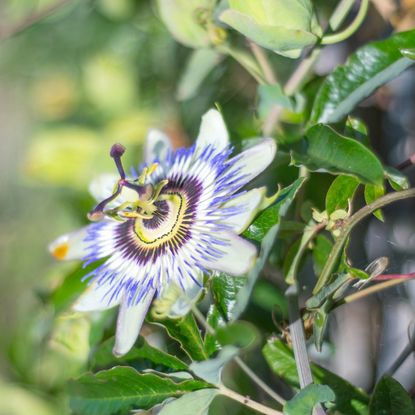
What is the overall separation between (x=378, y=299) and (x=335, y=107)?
448 millimetres

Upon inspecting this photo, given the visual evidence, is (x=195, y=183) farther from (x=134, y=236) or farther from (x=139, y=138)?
(x=139, y=138)

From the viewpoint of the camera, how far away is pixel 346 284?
77cm

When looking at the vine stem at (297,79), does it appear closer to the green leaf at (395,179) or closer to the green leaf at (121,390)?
the green leaf at (395,179)

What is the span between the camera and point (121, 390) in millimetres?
820

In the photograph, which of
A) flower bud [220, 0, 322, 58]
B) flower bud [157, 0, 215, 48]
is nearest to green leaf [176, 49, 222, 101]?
flower bud [157, 0, 215, 48]

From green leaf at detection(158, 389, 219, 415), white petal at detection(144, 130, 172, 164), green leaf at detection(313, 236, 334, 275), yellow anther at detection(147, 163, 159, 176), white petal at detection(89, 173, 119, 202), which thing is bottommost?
green leaf at detection(158, 389, 219, 415)

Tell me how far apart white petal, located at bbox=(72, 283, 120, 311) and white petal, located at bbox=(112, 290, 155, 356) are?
0.16ft

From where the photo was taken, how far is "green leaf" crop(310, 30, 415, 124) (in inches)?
35.1

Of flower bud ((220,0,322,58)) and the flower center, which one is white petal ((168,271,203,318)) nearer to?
the flower center

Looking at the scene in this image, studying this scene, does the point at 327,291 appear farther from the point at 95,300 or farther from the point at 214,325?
the point at 95,300

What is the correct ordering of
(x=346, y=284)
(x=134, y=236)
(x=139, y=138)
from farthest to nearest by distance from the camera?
(x=139, y=138), (x=134, y=236), (x=346, y=284)

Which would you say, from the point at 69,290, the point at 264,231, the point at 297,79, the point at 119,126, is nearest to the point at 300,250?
the point at 264,231

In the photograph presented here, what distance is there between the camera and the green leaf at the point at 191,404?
789mm

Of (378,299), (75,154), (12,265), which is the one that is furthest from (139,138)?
(12,265)
